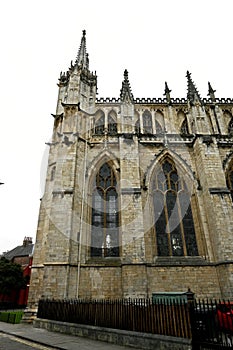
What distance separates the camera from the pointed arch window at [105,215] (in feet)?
42.4

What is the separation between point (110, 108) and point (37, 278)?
1396cm

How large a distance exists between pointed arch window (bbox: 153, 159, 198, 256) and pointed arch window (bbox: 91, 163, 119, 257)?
2.51 meters

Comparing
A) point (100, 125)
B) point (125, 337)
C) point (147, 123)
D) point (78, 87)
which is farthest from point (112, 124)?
point (125, 337)

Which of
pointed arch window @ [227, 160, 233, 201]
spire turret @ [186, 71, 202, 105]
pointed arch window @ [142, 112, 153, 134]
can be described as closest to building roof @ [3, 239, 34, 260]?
pointed arch window @ [142, 112, 153, 134]

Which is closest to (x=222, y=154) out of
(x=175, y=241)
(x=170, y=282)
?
(x=175, y=241)

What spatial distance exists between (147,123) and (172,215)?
895 centimetres

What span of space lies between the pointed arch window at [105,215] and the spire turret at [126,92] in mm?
5669

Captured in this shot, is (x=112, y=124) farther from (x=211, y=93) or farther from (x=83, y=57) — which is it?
(x=211, y=93)

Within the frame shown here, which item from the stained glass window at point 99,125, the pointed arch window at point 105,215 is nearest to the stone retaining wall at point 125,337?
the pointed arch window at point 105,215

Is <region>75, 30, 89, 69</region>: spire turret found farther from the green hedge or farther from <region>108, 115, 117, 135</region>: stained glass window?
the green hedge

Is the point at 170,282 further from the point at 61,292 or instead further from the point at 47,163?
the point at 47,163

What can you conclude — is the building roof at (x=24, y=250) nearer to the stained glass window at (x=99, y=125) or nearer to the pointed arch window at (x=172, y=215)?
the stained glass window at (x=99, y=125)

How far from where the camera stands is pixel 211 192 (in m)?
13.2

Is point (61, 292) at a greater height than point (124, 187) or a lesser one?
lesser
